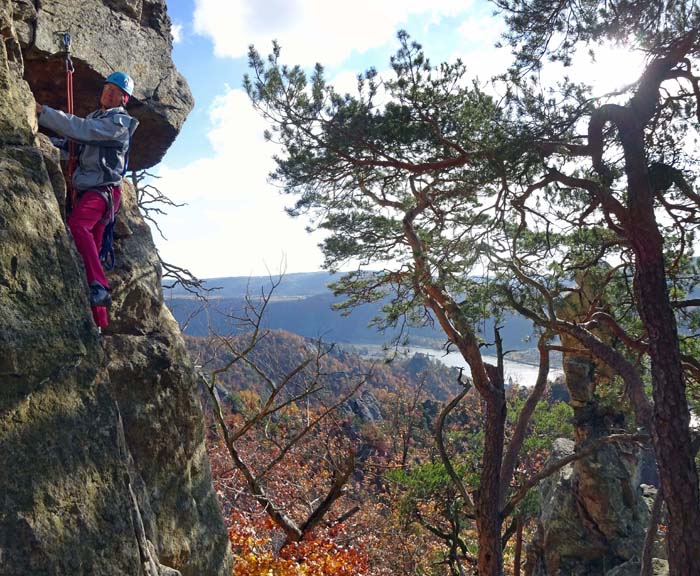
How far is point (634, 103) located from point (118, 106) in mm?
4760

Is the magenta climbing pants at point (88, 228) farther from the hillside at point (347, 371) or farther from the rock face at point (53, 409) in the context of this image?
the hillside at point (347, 371)

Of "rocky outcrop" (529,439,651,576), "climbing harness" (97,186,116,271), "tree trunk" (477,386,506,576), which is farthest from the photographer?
"rocky outcrop" (529,439,651,576)

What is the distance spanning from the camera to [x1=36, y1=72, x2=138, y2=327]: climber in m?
2.88

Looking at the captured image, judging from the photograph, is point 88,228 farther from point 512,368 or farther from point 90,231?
point 512,368

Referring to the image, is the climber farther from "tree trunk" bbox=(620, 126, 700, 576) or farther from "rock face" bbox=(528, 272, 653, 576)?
"rock face" bbox=(528, 272, 653, 576)

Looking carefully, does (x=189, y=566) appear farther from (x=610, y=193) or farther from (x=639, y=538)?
(x=639, y=538)

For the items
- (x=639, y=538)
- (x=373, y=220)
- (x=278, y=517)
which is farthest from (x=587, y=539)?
(x=373, y=220)

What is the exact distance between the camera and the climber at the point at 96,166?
2.88 metres

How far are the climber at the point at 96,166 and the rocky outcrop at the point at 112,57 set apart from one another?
3.18 feet

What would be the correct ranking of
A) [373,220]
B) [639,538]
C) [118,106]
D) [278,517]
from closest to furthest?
[118,106] → [278,517] → [373,220] → [639,538]

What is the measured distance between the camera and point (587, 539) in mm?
9781

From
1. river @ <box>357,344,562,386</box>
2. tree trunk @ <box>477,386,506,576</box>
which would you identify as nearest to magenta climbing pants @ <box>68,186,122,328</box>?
river @ <box>357,344,562,386</box>

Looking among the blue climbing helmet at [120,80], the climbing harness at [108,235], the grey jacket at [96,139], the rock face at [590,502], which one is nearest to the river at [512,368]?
the rock face at [590,502]

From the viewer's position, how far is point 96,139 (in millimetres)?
2963
